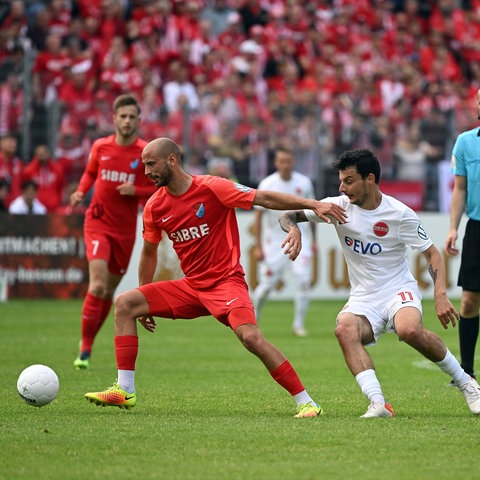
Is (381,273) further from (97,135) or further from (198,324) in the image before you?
(97,135)

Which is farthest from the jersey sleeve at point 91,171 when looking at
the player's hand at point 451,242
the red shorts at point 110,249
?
the player's hand at point 451,242

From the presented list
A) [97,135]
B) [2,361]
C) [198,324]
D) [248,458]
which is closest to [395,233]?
[248,458]

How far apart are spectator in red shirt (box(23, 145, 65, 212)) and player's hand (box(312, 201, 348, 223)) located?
12.4m

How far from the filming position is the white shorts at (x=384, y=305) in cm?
812

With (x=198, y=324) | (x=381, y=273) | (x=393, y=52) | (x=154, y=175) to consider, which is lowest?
(x=198, y=324)

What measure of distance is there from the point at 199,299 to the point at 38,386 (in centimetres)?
133

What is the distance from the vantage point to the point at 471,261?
9.84 metres

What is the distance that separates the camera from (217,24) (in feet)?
87.9

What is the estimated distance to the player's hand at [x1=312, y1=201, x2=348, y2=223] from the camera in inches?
306

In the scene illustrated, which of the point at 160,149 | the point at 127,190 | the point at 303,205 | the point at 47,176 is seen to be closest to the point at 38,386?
the point at 160,149

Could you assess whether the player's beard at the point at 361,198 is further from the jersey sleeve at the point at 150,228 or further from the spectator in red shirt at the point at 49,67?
the spectator in red shirt at the point at 49,67

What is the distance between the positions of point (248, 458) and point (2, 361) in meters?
6.36

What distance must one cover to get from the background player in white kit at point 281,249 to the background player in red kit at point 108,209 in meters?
4.00

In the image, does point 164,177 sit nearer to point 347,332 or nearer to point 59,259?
point 347,332
